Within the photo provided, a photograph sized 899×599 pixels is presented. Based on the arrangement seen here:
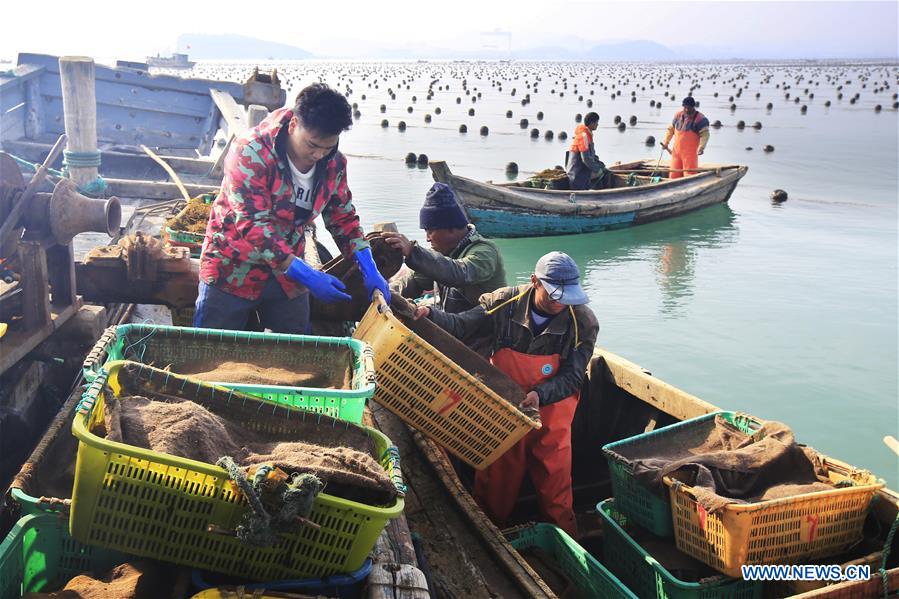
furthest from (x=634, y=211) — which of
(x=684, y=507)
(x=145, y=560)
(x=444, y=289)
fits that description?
(x=145, y=560)

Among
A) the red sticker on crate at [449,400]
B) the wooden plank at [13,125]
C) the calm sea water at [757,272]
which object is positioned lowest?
the calm sea water at [757,272]

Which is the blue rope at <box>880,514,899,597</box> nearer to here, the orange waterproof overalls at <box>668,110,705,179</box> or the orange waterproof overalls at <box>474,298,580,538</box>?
the orange waterproof overalls at <box>474,298,580,538</box>

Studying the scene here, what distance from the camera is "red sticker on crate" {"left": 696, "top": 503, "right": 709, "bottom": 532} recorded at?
12.2 feet

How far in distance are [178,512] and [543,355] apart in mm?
2582

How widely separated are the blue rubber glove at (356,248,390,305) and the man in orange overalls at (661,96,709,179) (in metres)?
13.1

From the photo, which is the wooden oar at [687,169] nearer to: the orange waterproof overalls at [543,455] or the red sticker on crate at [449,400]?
the orange waterproof overalls at [543,455]

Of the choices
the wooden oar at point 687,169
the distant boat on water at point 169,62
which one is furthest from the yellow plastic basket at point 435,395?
the distant boat on water at point 169,62

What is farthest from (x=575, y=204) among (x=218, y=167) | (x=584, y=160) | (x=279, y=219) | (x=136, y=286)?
(x=279, y=219)

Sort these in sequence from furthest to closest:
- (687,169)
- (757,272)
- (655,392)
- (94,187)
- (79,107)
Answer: (687,169)
(757,272)
(79,107)
(94,187)
(655,392)

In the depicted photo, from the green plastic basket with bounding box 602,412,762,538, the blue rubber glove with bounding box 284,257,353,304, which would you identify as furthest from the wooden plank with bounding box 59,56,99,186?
the green plastic basket with bounding box 602,412,762,538

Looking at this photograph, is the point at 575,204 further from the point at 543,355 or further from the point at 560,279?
the point at 560,279

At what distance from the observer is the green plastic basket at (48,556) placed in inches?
104

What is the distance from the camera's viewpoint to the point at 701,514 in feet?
12.3

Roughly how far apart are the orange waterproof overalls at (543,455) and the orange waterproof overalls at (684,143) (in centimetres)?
1308
